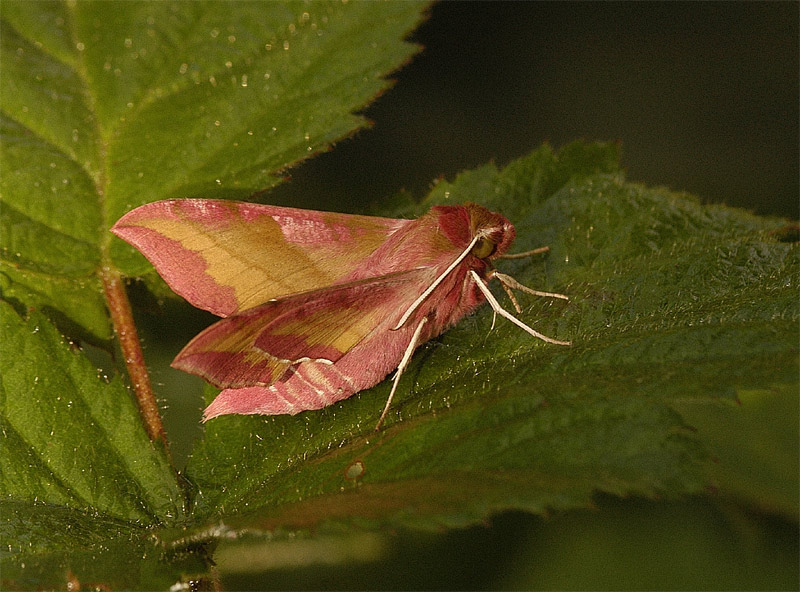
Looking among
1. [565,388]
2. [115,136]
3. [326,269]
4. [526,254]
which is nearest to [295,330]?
[326,269]

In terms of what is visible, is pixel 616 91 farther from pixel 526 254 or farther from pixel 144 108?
pixel 144 108

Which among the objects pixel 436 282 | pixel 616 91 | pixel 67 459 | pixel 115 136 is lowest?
pixel 67 459

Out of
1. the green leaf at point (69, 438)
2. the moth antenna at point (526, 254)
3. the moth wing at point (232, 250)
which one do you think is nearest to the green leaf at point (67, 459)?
the green leaf at point (69, 438)

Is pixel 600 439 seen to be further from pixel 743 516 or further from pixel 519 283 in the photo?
pixel 743 516

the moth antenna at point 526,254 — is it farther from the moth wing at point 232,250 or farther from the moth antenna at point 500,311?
the moth wing at point 232,250

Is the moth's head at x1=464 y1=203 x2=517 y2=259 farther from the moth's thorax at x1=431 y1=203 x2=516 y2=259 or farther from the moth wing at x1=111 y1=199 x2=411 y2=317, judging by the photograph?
the moth wing at x1=111 y1=199 x2=411 y2=317

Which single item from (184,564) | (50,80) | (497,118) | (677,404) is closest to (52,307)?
(50,80)
